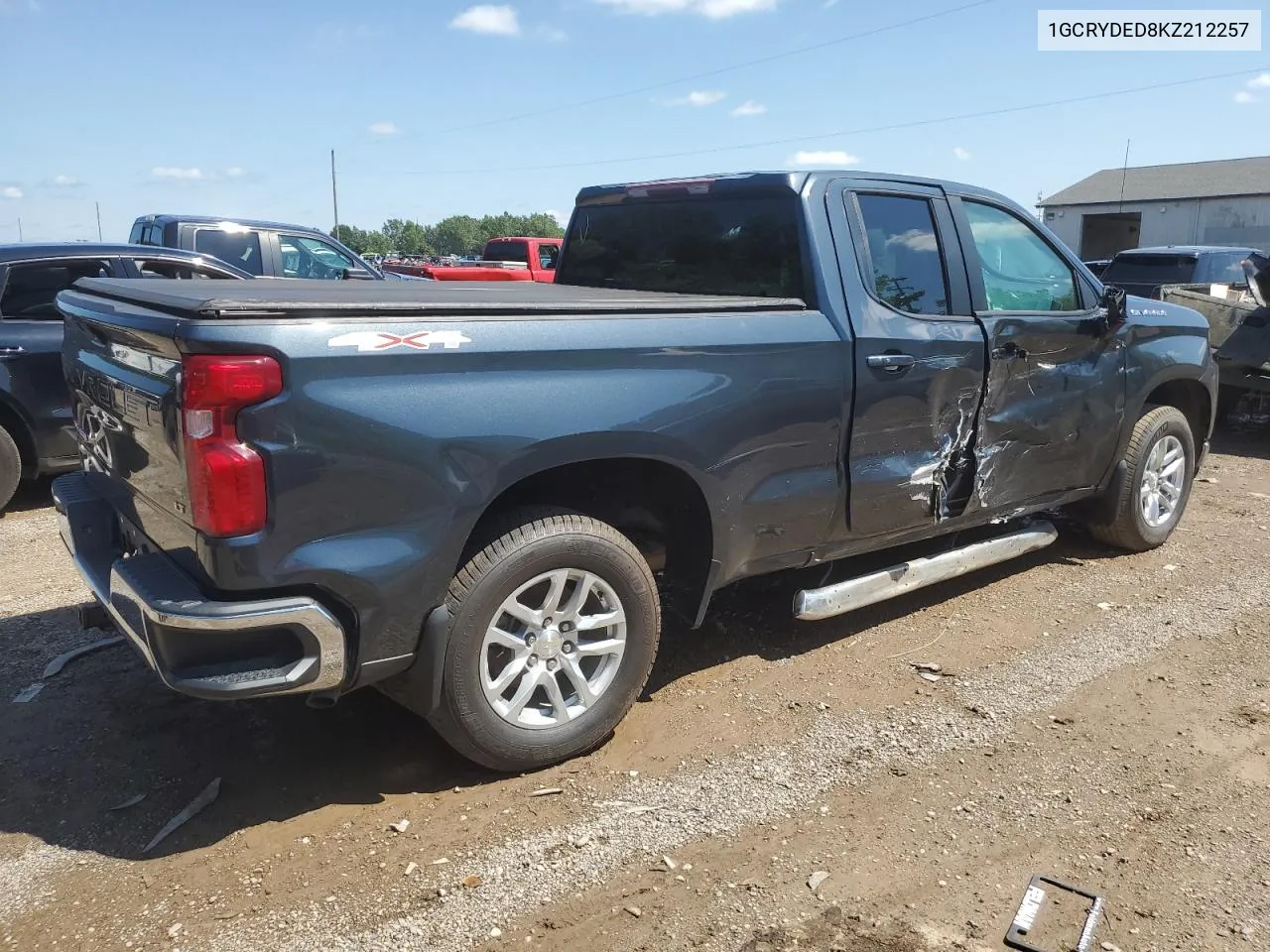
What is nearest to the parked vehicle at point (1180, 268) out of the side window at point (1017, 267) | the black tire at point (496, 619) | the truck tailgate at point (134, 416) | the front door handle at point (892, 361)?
the side window at point (1017, 267)

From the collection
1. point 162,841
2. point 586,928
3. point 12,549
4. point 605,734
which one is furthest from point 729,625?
point 12,549

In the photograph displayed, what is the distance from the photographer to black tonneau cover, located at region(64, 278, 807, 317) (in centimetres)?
265

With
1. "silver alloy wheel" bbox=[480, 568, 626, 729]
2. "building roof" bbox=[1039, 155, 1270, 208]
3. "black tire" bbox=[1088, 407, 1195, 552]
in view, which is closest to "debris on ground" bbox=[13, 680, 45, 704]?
"silver alloy wheel" bbox=[480, 568, 626, 729]

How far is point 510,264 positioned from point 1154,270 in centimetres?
1043

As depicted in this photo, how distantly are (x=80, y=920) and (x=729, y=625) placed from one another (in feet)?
9.35

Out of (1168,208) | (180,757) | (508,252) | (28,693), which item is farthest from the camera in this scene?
(1168,208)

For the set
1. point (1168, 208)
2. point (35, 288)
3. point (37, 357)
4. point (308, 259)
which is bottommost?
point (37, 357)

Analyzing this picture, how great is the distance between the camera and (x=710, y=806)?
319 cm

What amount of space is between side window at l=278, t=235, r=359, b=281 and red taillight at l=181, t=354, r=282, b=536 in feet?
27.1

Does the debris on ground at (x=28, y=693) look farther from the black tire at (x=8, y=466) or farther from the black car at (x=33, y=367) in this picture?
the black tire at (x=8, y=466)

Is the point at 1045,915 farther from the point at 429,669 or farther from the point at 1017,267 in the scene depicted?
the point at 1017,267

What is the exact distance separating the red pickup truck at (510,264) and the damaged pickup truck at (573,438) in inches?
464

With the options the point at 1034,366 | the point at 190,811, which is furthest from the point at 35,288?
the point at 1034,366

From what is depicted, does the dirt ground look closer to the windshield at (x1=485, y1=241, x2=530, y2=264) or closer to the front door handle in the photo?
the front door handle
